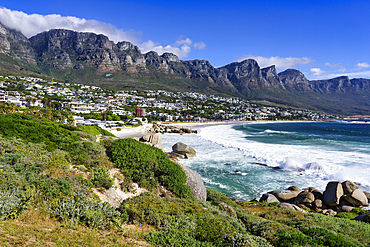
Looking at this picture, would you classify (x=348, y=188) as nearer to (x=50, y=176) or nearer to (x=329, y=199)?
(x=329, y=199)

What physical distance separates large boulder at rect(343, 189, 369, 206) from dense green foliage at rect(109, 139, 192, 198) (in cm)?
Result: 1277

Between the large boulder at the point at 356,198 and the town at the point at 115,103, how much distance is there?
171 feet

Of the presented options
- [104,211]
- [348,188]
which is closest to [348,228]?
[348,188]

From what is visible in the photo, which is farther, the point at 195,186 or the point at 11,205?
the point at 195,186

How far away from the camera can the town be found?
72.3 m

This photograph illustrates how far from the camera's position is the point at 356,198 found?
13953 millimetres

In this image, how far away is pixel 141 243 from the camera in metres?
4.91

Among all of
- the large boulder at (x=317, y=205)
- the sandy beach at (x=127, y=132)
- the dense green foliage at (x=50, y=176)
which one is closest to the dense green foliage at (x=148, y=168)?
the dense green foliage at (x=50, y=176)

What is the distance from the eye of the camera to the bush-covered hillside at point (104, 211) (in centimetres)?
484

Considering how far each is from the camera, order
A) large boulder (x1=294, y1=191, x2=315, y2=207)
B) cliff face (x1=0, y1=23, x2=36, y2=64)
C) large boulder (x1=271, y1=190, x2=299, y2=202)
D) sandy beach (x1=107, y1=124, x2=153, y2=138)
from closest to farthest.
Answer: large boulder (x1=294, y1=191, x2=315, y2=207) < large boulder (x1=271, y1=190, x2=299, y2=202) < sandy beach (x1=107, y1=124, x2=153, y2=138) < cliff face (x1=0, y1=23, x2=36, y2=64)

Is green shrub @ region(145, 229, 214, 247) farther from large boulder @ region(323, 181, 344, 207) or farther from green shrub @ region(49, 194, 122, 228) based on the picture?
large boulder @ region(323, 181, 344, 207)

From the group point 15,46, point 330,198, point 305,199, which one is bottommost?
point 305,199

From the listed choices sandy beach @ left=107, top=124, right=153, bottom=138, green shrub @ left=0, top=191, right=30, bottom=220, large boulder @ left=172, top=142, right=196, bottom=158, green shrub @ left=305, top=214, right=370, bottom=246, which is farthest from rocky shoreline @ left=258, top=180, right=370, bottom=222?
sandy beach @ left=107, top=124, right=153, bottom=138

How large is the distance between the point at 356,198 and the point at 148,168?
48.8ft
